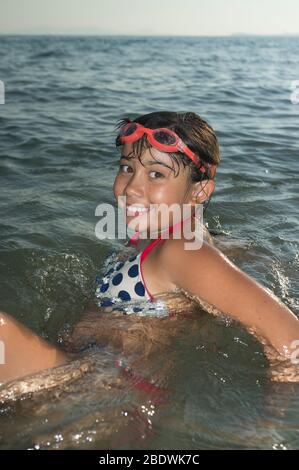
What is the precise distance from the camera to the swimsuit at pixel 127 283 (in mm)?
3016

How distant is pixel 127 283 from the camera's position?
121 inches

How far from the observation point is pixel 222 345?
3289 mm

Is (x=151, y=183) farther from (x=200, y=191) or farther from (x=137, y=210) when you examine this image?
(x=200, y=191)

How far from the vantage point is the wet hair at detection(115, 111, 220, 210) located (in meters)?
2.96

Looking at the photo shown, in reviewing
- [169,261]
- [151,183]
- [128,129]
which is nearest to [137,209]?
[151,183]

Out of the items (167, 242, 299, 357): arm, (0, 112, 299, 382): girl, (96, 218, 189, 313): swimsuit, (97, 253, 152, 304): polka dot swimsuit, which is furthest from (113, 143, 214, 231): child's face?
(167, 242, 299, 357): arm

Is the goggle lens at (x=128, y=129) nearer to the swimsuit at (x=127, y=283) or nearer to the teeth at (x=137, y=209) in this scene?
the teeth at (x=137, y=209)

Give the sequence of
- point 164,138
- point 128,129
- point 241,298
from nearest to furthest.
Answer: point 241,298
point 164,138
point 128,129

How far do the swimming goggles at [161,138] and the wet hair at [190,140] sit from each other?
20 millimetres

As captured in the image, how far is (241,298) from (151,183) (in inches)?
31.9

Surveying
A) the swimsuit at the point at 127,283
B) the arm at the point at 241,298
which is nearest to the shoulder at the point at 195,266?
the arm at the point at 241,298

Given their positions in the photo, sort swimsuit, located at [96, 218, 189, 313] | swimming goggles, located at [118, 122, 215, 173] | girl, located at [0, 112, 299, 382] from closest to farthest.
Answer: girl, located at [0, 112, 299, 382], swimming goggles, located at [118, 122, 215, 173], swimsuit, located at [96, 218, 189, 313]

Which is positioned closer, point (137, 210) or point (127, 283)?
point (137, 210)

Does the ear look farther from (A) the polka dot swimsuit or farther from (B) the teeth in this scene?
(A) the polka dot swimsuit
